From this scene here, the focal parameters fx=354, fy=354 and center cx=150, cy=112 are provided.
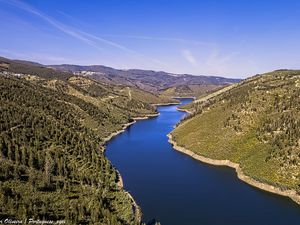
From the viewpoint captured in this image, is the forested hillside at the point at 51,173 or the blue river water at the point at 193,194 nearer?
the forested hillside at the point at 51,173

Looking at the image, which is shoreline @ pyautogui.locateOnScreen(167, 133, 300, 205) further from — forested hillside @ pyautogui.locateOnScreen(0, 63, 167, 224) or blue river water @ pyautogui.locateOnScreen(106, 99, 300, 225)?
forested hillside @ pyautogui.locateOnScreen(0, 63, 167, 224)

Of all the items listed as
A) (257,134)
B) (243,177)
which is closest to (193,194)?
(243,177)

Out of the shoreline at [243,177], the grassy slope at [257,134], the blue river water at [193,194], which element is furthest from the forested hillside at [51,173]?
the grassy slope at [257,134]

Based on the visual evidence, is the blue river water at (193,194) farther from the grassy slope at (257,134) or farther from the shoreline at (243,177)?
the grassy slope at (257,134)

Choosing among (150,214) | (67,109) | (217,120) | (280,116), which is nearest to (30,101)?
(67,109)

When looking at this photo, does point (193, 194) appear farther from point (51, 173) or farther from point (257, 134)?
point (257, 134)

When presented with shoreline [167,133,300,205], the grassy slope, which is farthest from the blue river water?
the grassy slope
